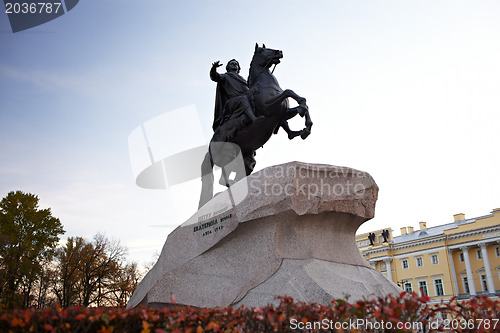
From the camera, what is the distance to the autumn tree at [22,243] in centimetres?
2472

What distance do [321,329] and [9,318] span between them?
8.52ft

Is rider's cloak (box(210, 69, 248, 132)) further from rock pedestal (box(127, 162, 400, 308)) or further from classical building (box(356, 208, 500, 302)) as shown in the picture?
classical building (box(356, 208, 500, 302))

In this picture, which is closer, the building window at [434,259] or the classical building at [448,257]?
the classical building at [448,257]

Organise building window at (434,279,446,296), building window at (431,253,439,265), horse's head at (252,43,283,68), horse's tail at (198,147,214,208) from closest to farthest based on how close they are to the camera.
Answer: horse's head at (252,43,283,68), horse's tail at (198,147,214,208), building window at (434,279,446,296), building window at (431,253,439,265)

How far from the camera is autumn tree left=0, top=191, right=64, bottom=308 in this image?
2472 cm

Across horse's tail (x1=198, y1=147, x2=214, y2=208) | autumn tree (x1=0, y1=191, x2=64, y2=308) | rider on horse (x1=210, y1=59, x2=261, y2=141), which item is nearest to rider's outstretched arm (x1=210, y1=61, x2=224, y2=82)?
rider on horse (x1=210, y1=59, x2=261, y2=141)

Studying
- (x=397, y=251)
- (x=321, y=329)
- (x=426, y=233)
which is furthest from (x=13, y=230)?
(x=426, y=233)

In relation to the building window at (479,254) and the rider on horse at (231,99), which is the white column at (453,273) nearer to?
the building window at (479,254)

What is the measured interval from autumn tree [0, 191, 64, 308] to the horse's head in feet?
71.4

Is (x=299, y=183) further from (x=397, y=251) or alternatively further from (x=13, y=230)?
(x=397, y=251)

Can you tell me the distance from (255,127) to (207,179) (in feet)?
5.32

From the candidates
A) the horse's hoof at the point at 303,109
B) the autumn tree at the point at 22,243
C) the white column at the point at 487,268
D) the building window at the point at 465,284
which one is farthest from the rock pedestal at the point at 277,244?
the building window at the point at 465,284

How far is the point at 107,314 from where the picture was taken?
11.7 ft

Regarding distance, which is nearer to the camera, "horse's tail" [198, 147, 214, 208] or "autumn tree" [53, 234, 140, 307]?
"horse's tail" [198, 147, 214, 208]
